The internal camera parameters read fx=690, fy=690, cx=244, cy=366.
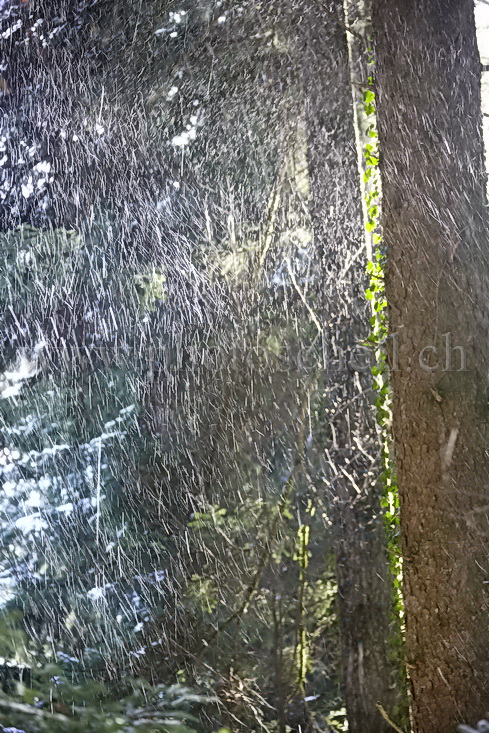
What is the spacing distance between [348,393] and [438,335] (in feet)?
1.60

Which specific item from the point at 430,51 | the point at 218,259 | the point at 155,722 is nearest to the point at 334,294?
the point at 218,259

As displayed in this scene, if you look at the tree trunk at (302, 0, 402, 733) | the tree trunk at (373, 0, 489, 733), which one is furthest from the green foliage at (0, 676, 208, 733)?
the tree trunk at (373, 0, 489, 733)

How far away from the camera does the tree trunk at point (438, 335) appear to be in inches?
83.4

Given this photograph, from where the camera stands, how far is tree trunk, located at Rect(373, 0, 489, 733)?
2.12 metres

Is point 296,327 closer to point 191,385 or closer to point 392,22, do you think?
point 191,385

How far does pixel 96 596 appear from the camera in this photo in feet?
9.68

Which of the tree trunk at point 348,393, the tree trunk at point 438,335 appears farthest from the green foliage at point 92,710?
the tree trunk at point 438,335

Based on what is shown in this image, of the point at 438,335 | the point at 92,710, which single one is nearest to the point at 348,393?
the point at 438,335

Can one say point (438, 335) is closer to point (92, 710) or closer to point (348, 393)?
point (348, 393)

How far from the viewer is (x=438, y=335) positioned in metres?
2.16

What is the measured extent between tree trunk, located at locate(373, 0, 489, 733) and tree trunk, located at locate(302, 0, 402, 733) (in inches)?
7.8

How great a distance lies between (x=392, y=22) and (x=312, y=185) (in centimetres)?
65

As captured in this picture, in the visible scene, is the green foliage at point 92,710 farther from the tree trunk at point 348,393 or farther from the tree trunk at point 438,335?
the tree trunk at point 438,335

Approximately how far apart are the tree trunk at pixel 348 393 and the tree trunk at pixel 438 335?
20cm
